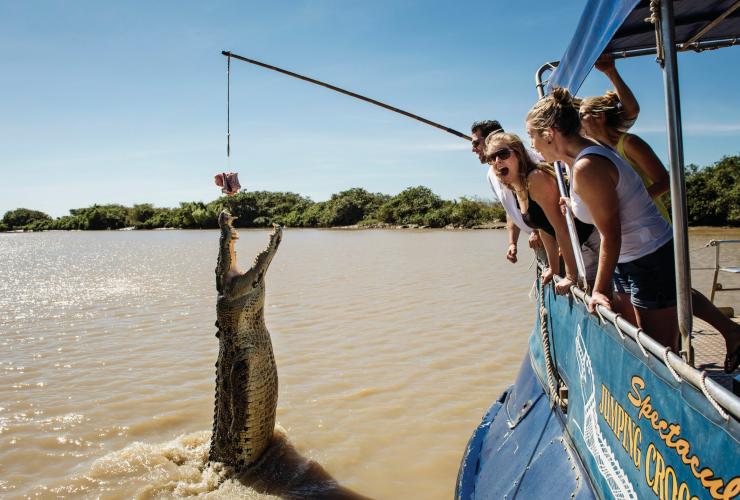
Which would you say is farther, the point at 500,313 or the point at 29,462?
the point at 500,313

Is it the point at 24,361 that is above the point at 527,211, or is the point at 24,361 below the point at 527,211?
below

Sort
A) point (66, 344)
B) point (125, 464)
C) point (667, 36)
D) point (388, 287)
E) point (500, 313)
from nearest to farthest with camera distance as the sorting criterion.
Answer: point (667, 36) → point (125, 464) → point (66, 344) → point (500, 313) → point (388, 287)

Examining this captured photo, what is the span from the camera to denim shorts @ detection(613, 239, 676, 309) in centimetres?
228

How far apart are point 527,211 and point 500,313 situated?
566 centimetres

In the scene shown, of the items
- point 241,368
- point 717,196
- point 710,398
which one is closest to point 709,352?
point 710,398

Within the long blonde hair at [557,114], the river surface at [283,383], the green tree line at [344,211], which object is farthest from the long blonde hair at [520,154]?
the green tree line at [344,211]

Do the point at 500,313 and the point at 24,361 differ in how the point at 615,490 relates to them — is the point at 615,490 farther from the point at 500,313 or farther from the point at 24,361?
the point at 24,361

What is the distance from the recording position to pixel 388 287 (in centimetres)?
1170

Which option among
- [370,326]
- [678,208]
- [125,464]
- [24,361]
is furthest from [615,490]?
[24,361]

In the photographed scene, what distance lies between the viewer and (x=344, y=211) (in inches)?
2114

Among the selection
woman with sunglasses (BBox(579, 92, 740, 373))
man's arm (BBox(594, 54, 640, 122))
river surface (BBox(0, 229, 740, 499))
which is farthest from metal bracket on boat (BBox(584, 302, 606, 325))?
river surface (BBox(0, 229, 740, 499))

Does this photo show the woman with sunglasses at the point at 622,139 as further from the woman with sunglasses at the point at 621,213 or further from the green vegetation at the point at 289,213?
the green vegetation at the point at 289,213

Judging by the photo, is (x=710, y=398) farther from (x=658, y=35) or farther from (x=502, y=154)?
(x=502, y=154)

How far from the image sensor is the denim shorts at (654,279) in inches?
89.7
